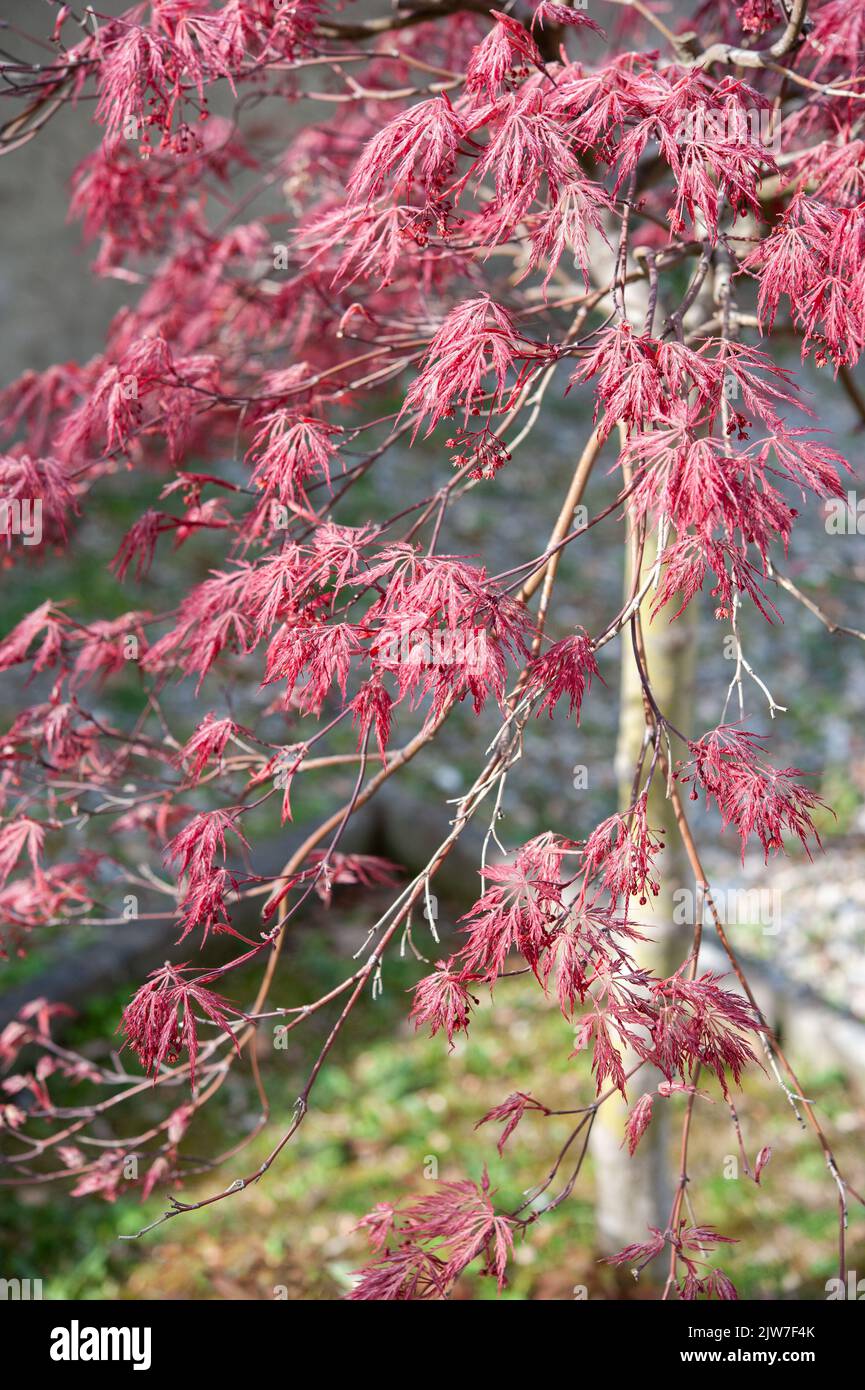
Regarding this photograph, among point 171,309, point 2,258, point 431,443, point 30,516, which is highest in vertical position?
point 2,258

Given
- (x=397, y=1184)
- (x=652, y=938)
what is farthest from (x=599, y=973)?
(x=397, y=1184)

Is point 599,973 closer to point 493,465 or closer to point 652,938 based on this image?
point 493,465

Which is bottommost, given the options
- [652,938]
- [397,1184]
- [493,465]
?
[397,1184]

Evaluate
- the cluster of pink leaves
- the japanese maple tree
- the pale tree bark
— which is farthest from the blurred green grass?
the cluster of pink leaves

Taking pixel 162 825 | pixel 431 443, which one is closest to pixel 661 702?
pixel 162 825

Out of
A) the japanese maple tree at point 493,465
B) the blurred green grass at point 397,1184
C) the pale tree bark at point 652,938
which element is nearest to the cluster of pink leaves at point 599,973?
the japanese maple tree at point 493,465

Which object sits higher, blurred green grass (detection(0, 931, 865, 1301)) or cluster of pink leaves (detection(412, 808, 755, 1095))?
cluster of pink leaves (detection(412, 808, 755, 1095))

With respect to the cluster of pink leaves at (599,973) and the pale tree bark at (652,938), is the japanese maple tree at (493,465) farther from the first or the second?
the pale tree bark at (652,938)

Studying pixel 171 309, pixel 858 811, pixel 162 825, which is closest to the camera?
pixel 162 825

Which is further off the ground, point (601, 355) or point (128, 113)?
point (128, 113)

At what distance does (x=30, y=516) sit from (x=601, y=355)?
1.08 metres

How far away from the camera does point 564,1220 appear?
119 inches

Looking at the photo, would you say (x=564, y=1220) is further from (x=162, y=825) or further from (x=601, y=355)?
(x=601, y=355)

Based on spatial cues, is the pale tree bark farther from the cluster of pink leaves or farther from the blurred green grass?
the cluster of pink leaves
